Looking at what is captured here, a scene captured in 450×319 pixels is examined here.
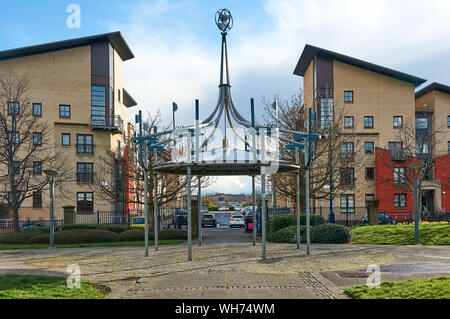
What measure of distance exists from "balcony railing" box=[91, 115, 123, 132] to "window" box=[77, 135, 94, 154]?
1439 millimetres

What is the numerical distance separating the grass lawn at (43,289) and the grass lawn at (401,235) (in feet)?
45.0

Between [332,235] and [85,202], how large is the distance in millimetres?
29651

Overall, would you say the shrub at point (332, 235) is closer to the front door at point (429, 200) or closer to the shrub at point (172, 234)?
the shrub at point (172, 234)

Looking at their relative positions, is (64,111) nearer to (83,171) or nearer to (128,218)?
(83,171)

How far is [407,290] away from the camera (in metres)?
8.42

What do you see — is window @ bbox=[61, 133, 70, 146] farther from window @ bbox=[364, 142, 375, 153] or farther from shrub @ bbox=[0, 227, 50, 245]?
window @ bbox=[364, 142, 375, 153]

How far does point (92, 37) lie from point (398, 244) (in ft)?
114

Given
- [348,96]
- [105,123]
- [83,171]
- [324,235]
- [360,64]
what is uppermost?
[360,64]

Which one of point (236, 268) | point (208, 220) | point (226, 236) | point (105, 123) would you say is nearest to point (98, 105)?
point (105, 123)

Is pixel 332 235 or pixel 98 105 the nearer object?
pixel 332 235

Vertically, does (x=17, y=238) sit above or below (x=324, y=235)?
below

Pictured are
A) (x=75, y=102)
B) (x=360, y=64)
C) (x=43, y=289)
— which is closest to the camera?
(x=43, y=289)

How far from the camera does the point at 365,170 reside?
47.8 m
